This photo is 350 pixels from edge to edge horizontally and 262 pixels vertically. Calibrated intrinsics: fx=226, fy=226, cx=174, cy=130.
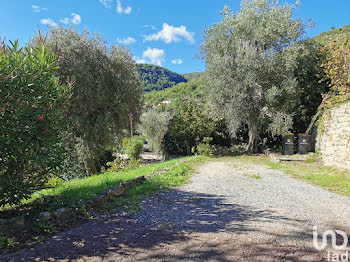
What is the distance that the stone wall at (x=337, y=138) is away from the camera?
826cm

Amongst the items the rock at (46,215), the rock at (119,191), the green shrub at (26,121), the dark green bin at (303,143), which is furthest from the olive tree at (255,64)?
the rock at (46,215)

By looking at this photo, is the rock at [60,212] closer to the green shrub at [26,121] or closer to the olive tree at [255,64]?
the green shrub at [26,121]

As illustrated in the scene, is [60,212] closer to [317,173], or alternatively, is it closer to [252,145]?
[317,173]

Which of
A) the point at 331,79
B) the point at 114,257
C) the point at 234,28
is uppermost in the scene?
the point at 234,28

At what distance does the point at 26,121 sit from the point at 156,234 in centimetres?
263

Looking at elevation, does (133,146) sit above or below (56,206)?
above

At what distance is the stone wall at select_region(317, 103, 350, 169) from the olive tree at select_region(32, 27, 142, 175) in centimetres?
907

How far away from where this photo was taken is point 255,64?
36.3 ft

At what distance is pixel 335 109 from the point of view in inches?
373

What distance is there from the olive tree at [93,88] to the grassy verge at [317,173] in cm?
698

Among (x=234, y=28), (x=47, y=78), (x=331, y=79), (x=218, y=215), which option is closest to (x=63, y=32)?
(x=47, y=78)

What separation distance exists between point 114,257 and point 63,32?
10.6 m

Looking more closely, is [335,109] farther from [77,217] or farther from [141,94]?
[77,217]

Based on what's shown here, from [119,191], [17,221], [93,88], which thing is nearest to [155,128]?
[93,88]
